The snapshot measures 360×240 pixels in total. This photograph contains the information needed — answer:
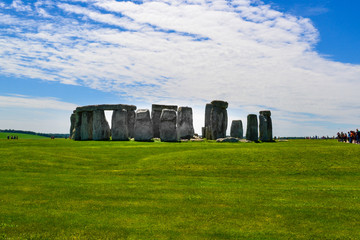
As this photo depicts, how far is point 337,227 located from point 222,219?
104 inches

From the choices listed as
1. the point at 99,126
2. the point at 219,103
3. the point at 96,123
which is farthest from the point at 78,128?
the point at 219,103

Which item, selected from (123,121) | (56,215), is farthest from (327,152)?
(123,121)

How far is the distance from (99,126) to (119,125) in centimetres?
255

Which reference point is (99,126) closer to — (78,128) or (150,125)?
(78,128)

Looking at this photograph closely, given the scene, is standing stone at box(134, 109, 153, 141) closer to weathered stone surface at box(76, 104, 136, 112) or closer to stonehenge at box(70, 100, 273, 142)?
stonehenge at box(70, 100, 273, 142)

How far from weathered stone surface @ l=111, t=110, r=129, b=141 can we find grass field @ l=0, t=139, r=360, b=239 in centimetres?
1587

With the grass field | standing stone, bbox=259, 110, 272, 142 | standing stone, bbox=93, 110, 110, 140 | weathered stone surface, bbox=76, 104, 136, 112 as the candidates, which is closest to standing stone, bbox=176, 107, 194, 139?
weathered stone surface, bbox=76, 104, 136, 112

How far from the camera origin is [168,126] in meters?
33.0

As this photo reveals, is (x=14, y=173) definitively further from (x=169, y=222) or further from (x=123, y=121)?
(x=123, y=121)

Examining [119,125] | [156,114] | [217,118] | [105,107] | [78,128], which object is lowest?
[78,128]

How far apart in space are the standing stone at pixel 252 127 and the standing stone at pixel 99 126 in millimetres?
16062

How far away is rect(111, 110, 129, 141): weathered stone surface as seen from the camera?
35281mm

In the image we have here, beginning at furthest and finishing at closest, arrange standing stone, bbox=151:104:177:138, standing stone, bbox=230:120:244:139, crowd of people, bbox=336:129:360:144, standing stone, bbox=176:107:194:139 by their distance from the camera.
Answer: standing stone, bbox=151:104:177:138 < standing stone, bbox=230:120:244:139 < standing stone, bbox=176:107:194:139 < crowd of people, bbox=336:129:360:144

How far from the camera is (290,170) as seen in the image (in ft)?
52.3
